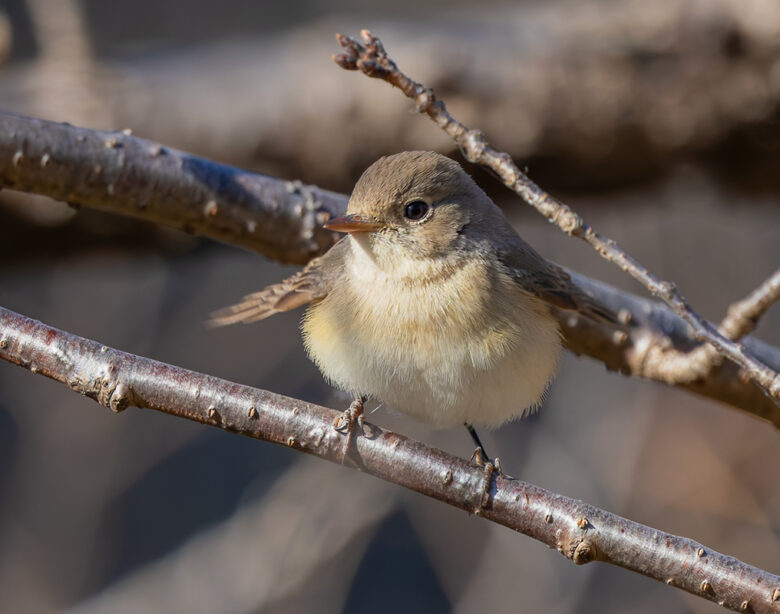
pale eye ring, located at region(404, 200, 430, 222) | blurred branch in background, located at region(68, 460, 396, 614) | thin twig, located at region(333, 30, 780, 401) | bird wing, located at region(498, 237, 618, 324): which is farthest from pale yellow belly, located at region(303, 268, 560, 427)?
blurred branch in background, located at region(68, 460, 396, 614)

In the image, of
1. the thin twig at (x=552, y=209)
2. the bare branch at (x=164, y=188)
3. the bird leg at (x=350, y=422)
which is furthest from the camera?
the bare branch at (x=164, y=188)

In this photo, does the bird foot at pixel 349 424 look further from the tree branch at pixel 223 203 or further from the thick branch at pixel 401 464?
the tree branch at pixel 223 203

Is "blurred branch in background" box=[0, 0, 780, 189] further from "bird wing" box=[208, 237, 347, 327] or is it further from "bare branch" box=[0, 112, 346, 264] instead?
"bird wing" box=[208, 237, 347, 327]

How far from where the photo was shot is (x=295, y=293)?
3271mm

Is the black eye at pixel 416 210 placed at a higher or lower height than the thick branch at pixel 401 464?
higher

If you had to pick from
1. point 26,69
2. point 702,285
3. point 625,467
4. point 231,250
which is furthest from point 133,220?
point 702,285

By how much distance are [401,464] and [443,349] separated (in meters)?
0.48

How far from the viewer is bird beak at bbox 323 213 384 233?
2.92m

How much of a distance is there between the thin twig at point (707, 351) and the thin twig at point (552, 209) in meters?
0.16

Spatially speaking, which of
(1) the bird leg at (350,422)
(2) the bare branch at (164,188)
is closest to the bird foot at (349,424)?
(1) the bird leg at (350,422)

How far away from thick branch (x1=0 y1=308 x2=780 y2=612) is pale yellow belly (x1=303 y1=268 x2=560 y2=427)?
1.39ft

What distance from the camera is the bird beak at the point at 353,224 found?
2.92 m

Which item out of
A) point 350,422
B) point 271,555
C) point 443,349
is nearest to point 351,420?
point 350,422

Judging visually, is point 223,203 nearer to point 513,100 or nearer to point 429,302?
point 429,302
